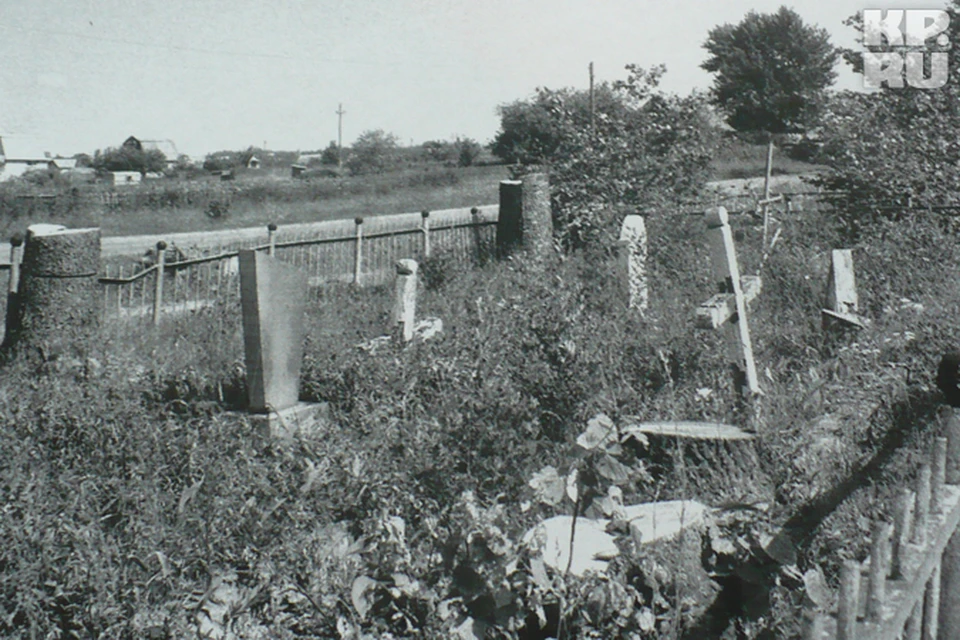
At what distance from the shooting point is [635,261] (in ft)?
27.2

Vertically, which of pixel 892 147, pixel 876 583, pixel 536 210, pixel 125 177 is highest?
pixel 125 177

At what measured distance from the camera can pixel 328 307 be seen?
1116 centimetres

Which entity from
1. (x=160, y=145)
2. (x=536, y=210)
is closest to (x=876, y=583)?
(x=536, y=210)

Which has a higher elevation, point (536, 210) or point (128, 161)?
point (128, 161)

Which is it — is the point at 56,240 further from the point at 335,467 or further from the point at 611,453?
the point at 611,453

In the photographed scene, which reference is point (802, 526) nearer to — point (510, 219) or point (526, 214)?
point (526, 214)

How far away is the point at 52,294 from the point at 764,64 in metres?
49.9

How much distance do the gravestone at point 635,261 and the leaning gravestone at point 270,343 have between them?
2.98m

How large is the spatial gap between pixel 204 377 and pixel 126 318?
4.54 meters

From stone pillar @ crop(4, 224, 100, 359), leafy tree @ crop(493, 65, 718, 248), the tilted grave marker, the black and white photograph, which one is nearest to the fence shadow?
the black and white photograph

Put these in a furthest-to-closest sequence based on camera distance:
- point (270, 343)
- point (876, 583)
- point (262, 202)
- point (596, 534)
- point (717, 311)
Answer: point (262, 202) → point (270, 343) → point (717, 311) → point (596, 534) → point (876, 583)

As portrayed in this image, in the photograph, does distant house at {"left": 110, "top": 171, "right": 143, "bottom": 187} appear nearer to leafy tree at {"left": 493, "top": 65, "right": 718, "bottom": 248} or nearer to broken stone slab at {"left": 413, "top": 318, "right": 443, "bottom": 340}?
leafy tree at {"left": 493, "top": 65, "right": 718, "bottom": 248}

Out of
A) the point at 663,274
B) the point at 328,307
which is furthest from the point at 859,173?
the point at 328,307

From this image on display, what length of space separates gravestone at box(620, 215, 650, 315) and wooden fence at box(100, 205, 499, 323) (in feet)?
12.3
